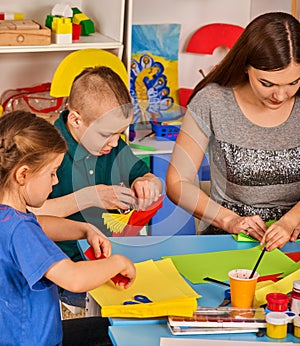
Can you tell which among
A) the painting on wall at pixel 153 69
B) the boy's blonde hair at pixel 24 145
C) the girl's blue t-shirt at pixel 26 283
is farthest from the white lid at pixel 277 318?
the painting on wall at pixel 153 69

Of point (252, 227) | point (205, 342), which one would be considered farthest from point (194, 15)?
point (205, 342)

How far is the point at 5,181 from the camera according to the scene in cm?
150

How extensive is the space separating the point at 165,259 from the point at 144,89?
173 cm

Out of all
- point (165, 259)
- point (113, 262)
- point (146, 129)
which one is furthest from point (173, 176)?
point (146, 129)

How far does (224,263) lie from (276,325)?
0.37 m

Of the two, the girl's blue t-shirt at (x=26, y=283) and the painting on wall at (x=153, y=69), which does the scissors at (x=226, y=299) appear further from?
the painting on wall at (x=153, y=69)

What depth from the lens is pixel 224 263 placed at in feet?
5.85

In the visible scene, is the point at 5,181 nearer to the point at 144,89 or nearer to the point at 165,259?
the point at 165,259

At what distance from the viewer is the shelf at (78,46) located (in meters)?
2.86

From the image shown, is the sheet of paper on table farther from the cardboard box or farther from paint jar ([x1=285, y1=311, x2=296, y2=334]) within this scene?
the cardboard box

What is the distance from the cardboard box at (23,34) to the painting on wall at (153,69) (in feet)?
1.92

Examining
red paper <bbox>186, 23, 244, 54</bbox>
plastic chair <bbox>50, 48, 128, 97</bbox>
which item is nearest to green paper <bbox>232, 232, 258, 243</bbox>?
plastic chair <bbox>50, 48, 128, 97</bbox>

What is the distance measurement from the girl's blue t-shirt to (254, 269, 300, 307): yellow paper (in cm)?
41

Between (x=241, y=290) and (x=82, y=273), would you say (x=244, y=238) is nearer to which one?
(x=241, y=290)
